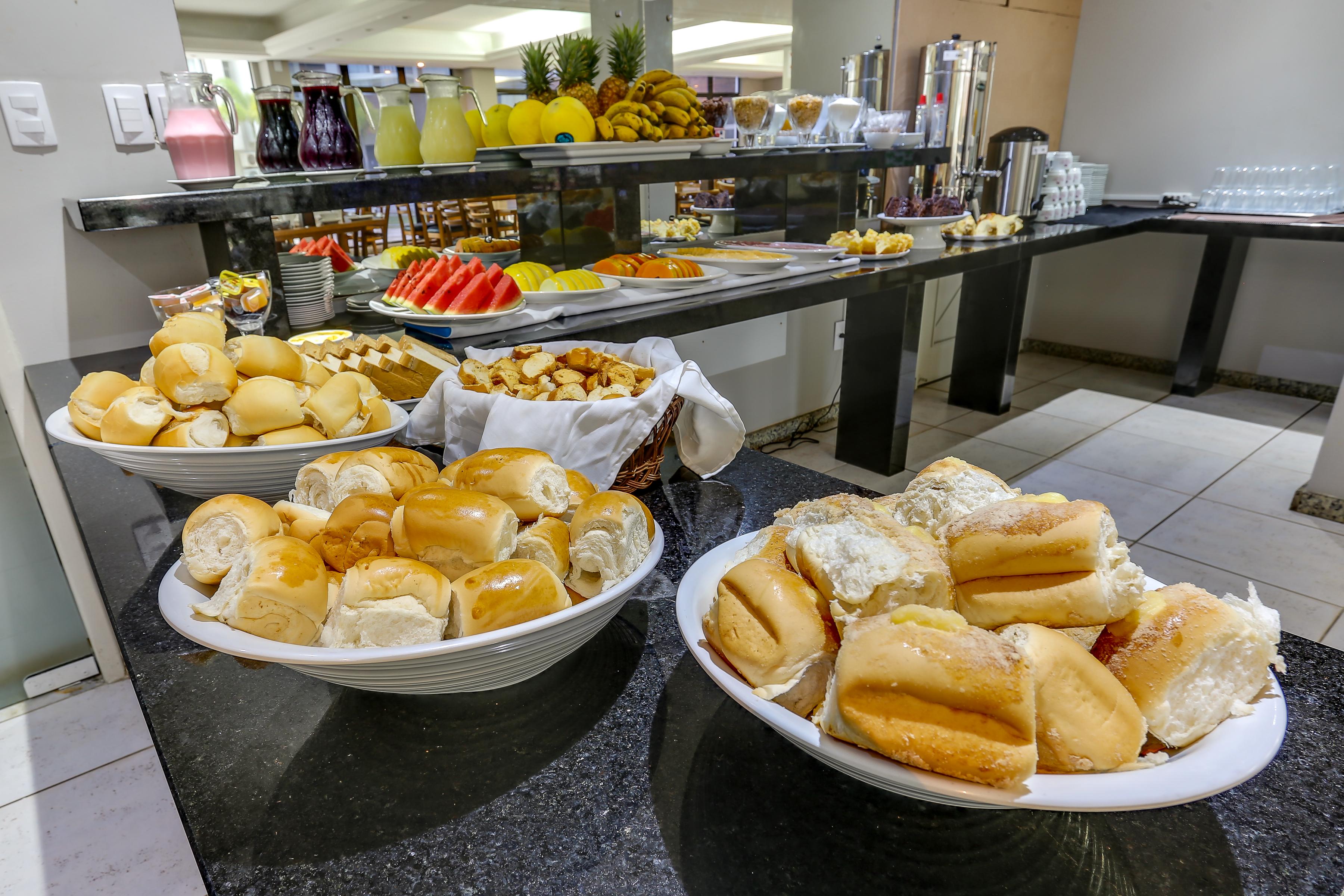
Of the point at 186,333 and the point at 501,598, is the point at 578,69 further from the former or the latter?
the point at 501,598

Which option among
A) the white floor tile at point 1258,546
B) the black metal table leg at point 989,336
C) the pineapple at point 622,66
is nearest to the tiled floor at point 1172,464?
the white floor tile at point 1258,546

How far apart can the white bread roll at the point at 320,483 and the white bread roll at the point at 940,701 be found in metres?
0.54

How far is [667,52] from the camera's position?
299 cm

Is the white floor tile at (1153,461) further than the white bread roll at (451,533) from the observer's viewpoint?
Yes

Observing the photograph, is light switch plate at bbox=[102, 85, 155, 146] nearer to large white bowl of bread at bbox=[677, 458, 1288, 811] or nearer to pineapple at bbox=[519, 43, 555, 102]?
pineapple at bbox=[519, 43, 555, 102]

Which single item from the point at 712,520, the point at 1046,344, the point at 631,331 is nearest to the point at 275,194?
the point at 631,331

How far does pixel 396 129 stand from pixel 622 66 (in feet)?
2.35

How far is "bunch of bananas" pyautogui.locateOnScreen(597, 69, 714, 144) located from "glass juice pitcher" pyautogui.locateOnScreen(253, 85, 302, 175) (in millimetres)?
760

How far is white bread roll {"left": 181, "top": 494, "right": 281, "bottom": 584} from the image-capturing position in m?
0.60

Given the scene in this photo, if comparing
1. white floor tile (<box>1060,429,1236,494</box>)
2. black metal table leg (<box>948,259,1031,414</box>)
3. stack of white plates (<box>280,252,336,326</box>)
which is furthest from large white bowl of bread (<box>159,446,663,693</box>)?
black metal table leg (<box>948,259,1031,414</box>)

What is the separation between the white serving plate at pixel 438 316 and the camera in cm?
163

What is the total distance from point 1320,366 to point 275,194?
481 cm

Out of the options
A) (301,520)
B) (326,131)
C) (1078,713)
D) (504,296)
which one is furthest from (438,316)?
(1078,713)

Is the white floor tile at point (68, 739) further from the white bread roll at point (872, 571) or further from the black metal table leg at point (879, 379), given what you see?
the black metal table leg at point (879, 379)
